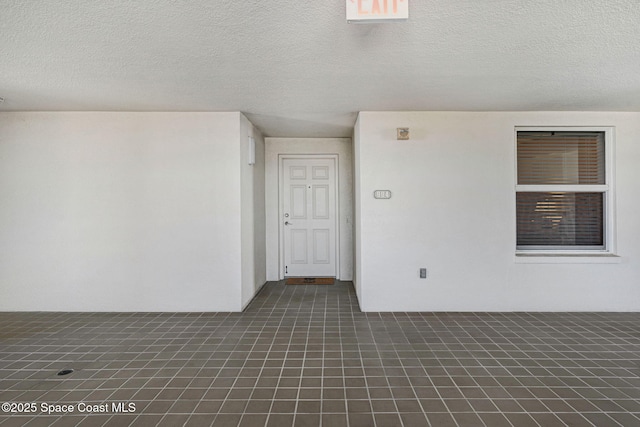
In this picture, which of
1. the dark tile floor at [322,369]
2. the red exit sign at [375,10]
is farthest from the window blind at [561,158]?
the red exit sign at [375,10]

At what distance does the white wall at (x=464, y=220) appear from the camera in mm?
3764

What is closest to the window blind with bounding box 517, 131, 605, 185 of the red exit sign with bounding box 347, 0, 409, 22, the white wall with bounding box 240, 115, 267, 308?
the red exit sign with bounding box 347, 0, 409, 22

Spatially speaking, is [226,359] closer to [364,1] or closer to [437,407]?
[437,407]

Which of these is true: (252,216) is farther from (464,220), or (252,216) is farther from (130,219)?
(464,220)

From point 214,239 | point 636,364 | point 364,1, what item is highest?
point 364,1

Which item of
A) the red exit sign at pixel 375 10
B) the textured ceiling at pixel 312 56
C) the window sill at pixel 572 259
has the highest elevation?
the textured ceiling at pixel 312 56

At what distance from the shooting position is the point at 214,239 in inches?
149

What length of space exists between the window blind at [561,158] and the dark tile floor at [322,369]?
5.25 feet

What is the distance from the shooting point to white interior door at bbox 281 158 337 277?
5.42 metres

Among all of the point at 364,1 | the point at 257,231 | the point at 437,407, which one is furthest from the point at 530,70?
the point at 257,231

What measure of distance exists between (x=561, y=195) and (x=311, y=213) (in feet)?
11.4

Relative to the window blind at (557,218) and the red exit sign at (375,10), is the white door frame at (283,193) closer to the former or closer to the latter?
the window blind at (557,218)

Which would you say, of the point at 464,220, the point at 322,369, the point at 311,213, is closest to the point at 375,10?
the point at 322,369

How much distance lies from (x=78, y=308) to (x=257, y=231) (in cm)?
231
